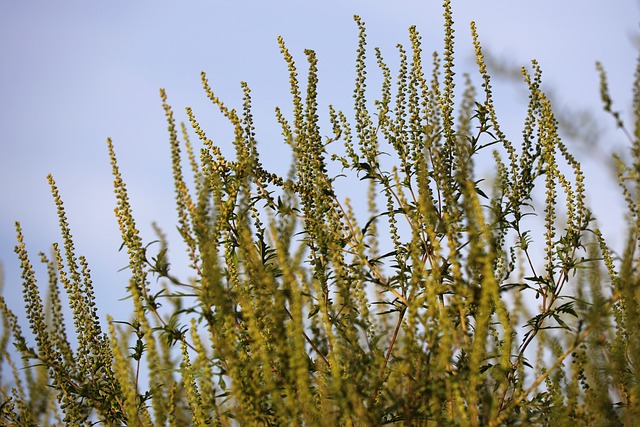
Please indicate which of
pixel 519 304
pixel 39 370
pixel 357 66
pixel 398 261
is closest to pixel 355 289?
pixel 398 261

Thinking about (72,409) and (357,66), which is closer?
(72,409)

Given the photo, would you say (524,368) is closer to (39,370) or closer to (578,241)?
(578,241)

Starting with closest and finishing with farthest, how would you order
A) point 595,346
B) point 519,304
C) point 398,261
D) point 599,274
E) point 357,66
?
1. point 595,346
2. point 599,274
3. point 519,304
4. point 398,261
5. point 357,66

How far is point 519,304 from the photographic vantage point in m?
3.34

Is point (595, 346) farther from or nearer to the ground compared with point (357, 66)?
nearer to the ground

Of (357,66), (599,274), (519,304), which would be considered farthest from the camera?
(357,66)

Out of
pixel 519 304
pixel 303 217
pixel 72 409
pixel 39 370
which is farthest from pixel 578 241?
pixel 39 370

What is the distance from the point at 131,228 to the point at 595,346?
6.81ft

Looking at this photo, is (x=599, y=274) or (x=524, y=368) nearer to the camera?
(x=599, y=274)

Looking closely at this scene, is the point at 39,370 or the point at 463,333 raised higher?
the point at 39,370

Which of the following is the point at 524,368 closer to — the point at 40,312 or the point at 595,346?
the point at 595,346

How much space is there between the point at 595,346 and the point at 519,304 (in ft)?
2.39

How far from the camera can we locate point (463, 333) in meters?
2.66

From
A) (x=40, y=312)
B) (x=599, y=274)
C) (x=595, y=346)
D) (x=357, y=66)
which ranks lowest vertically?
(x=595, y=346)
